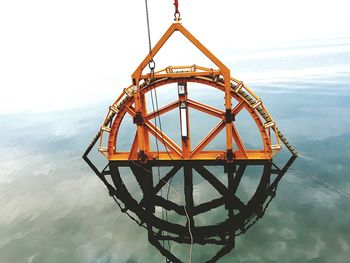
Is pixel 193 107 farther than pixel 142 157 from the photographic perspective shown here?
No

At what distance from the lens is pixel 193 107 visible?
15.7 m

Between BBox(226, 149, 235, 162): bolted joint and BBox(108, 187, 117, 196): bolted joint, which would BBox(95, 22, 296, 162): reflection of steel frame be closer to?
BBox(226, 149, 235, 162): bolted joint

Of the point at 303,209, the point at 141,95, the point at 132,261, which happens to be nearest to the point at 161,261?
the point at 132,261

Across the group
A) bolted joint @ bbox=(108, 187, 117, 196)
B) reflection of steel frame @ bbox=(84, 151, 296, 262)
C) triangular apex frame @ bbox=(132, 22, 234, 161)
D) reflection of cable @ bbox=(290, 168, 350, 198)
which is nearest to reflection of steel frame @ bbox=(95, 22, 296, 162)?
triangular apex frame @ bbox=(132, 22, 234, 161)

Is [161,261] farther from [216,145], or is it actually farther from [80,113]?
[80,113]

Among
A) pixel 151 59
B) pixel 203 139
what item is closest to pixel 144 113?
pixel 151 59

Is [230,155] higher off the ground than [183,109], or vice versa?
[183,109]

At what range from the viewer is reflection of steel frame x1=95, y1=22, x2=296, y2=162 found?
14289 millimetres

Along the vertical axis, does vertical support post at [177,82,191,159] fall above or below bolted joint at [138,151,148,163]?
above

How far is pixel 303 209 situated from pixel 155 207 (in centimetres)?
640

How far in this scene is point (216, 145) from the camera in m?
21.0

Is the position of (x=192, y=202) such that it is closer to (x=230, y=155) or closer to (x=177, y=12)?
(x=230, y=155)

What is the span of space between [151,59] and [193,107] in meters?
3.37

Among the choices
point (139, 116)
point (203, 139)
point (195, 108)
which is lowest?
point (203, 139)
